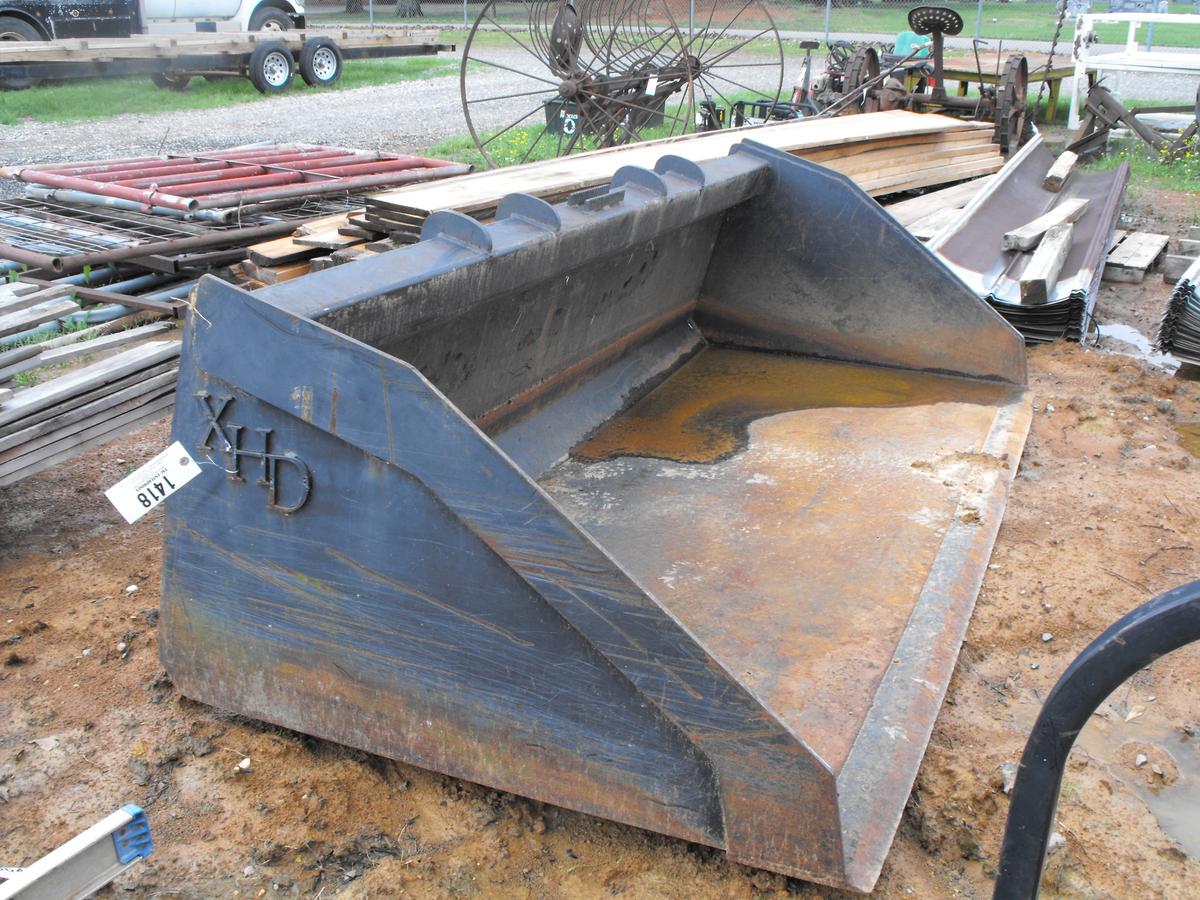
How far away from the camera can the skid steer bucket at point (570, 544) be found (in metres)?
2.19

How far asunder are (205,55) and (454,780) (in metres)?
14.9

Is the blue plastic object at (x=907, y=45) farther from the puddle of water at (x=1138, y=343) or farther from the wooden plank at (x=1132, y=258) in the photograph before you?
the puddle of water at (x=1138, y=343)

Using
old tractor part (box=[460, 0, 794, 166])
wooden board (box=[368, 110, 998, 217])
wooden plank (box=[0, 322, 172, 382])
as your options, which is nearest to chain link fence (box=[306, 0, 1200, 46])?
old tractor part (box=[460, 0, 794, 166])

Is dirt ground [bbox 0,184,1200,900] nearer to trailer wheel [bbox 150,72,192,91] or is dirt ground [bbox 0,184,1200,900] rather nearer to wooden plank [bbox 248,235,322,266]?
wooden plank [bbox 248,235,322,266]

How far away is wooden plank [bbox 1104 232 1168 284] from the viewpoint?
6.89m

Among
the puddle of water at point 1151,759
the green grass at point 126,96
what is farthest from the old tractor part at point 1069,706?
the green grass at point 126,96

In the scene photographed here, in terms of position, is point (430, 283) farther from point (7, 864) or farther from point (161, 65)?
point (161, 65)

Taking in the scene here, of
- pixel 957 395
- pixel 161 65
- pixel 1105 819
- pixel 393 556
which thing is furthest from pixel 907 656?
pixel 161 65

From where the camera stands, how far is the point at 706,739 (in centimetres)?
218

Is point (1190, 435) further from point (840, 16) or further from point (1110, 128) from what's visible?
point (840, 16)

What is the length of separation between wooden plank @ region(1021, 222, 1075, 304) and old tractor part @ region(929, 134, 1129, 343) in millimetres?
52

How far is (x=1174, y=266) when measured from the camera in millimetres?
7074

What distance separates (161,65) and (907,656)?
49.2ft

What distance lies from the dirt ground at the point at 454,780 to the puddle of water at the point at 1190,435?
3.33 feet
